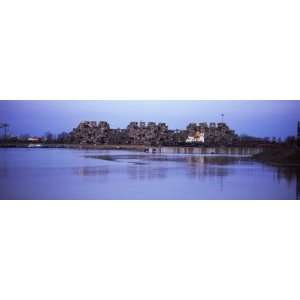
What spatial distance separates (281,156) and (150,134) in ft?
5.47

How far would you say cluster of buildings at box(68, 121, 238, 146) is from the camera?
6.15 meters

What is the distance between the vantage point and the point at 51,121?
6137 millimetres

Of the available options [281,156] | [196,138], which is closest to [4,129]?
[196,138]

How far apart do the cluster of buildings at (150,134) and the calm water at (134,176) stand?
0.17 metres

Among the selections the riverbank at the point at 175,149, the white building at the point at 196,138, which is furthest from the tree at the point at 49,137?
the white building at the point at 196,138

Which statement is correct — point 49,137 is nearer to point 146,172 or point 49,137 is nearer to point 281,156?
point 146,172

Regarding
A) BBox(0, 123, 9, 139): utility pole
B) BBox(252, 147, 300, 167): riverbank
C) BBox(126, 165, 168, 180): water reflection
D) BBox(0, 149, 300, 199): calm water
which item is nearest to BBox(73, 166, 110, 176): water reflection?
BBox(0, 149, 300, 199): calm water

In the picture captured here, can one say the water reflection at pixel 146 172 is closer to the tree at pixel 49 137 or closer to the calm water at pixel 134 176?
the calm water at pixel 134 176

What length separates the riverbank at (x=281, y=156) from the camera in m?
6.18

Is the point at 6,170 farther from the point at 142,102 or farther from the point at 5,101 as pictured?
the point at 142,102

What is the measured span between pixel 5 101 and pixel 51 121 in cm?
60

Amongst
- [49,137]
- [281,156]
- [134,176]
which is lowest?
[134,176]

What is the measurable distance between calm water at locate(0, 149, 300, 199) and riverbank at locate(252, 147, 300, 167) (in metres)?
0.10

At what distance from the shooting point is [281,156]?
6203mm
